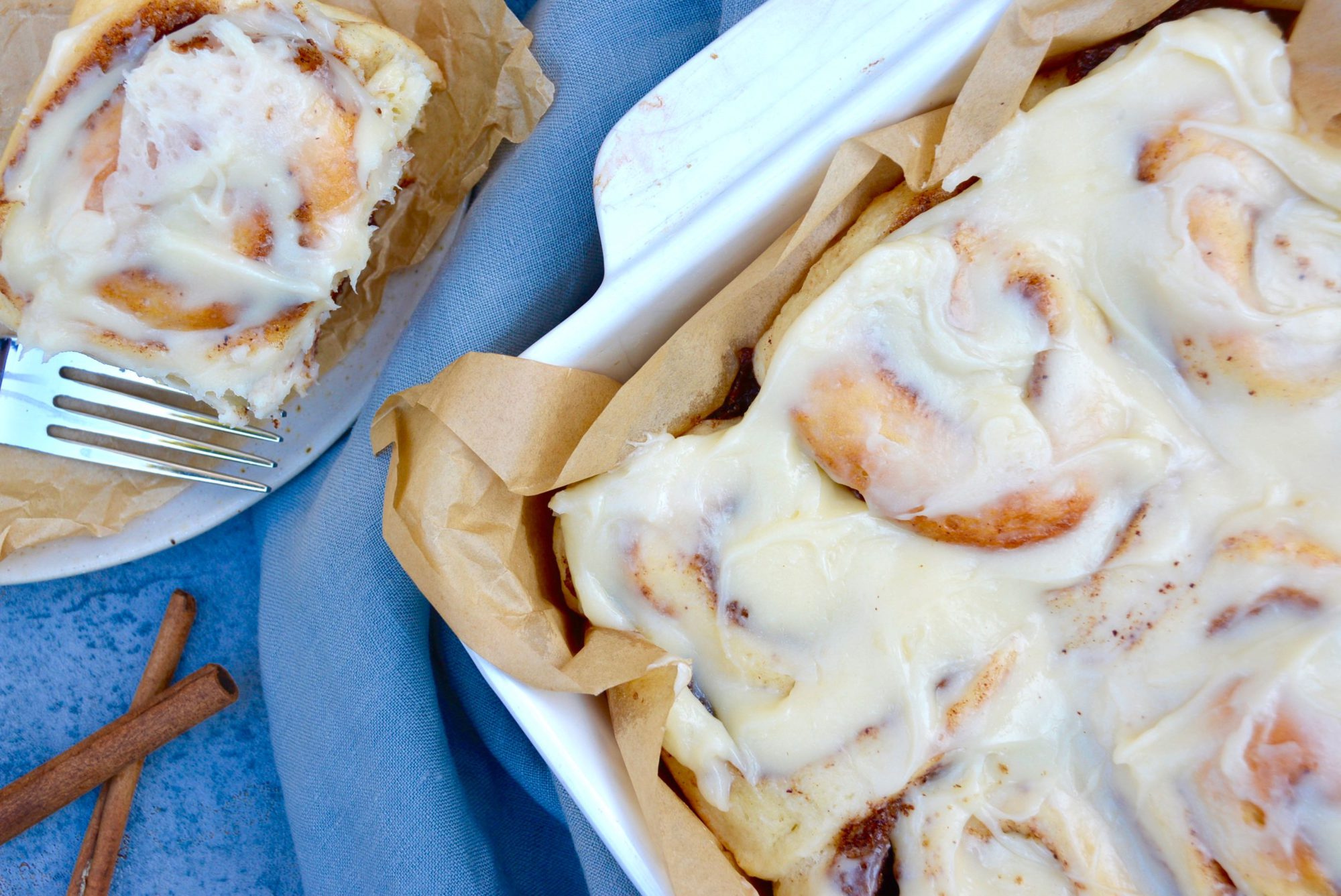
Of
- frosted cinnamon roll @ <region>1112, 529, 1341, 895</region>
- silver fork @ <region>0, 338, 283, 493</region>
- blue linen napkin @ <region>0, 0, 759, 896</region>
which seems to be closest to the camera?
frosted cinnamon roll @ <region>1112, 529, 1341, 895</region>

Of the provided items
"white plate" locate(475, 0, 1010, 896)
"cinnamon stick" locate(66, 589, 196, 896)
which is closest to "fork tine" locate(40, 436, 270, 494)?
"cinnamon stick" locate(66, 589, 196, 896)

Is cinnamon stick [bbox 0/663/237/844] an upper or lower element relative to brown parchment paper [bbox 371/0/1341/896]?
lower

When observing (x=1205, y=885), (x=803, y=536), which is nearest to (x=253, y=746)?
(x=803, y=536)

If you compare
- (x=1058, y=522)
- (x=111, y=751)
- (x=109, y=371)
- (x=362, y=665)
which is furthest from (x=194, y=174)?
(x=1058, y=522)

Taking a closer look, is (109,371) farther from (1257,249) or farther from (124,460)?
(1257,249)

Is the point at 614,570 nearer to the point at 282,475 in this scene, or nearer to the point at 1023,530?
the point at 1023,530

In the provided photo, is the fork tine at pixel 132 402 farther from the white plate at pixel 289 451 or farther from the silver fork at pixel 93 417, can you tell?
the white plate at pixel 289 451

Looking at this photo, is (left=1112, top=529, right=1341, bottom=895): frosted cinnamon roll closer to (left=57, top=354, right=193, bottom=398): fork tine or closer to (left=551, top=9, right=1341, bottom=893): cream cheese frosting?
(left=551, top=9, right=1341, bottom=893): cream cheese frosting
